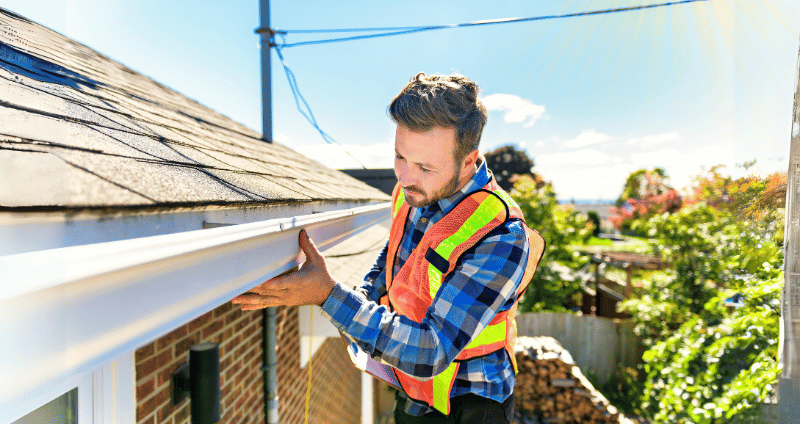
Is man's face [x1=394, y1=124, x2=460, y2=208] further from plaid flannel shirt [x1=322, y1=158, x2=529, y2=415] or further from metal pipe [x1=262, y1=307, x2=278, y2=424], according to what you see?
metal pipe [x1=262, y1=307, x2=278, y2=424]

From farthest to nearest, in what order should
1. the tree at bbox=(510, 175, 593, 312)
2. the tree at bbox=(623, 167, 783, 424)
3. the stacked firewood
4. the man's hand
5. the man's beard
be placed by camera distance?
the tree at bbox=(510, 175, 593, 312) → the stacked firewood → the tree at bbox=(623, 167, 783, 424) → the man's beard → the man's hand

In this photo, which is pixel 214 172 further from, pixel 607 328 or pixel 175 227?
pixel 607 328

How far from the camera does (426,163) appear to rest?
4.21 ft

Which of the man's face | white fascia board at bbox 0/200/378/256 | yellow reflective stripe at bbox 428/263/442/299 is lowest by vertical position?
yellow reflective stripe at bbox 428/263/442/299

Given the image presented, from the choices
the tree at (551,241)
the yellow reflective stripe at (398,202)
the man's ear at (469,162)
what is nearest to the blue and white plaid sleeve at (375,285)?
the yellow reflective stripe at (398,202)

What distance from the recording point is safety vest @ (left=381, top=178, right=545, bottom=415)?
1.22 m

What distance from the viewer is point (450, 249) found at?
1.22 metres

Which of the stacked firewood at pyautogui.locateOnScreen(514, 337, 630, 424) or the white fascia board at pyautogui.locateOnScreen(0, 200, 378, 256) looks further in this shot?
the stacked firewood at pyautogui.locateOnScreen(514, 337, 630, 424)

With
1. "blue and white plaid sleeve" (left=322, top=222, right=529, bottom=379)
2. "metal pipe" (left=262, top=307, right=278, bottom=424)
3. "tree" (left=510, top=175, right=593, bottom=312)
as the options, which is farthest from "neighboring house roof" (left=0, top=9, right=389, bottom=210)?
"tree" (left=510, top=175, right=593, bottom=312)

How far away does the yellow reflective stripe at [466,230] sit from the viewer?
3.98ft

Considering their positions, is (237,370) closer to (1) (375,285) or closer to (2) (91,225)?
(1) (375,285)

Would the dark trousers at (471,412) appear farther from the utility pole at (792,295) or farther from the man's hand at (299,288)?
the utility pole at (792,295)

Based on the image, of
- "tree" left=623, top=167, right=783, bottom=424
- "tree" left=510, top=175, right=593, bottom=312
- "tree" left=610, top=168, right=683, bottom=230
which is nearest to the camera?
"tree" left=623, top=167, right=783, bottom=424

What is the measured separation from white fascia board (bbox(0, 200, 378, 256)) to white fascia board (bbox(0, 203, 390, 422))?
135mm
